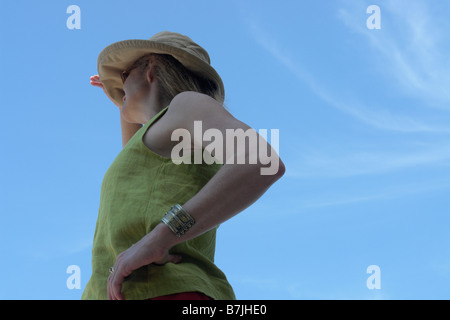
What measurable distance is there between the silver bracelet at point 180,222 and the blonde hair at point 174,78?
2.23 ft

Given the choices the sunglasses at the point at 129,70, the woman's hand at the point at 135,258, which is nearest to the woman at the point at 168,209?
the woman's hand at the point at 135,258

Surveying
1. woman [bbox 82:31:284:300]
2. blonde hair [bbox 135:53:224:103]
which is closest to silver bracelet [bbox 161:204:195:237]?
woman [bbox 82:31:284:300]

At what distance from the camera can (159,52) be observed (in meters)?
2.38

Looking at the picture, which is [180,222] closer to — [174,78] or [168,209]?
[168,209]

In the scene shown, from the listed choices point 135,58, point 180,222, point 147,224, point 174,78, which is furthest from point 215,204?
point 135,58

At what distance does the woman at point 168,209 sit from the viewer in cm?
173

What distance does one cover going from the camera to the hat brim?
2338 millimetres

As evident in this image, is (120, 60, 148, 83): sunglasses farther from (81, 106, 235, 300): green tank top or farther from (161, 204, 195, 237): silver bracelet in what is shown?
(161, 204, 195, 237): silver bracelet

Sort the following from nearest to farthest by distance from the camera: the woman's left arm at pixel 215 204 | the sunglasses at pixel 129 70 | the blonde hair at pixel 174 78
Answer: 1. the woman's left arm at pixel 215 204
2. the blonde hair at pixel 174 78
3. the sunglasses at pixel 129 70

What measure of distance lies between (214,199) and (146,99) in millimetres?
760

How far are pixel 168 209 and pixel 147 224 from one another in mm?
74

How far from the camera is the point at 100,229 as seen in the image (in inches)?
77.9

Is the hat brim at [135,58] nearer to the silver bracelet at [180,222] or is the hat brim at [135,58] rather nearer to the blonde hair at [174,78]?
the blonde hair at [174,78]
